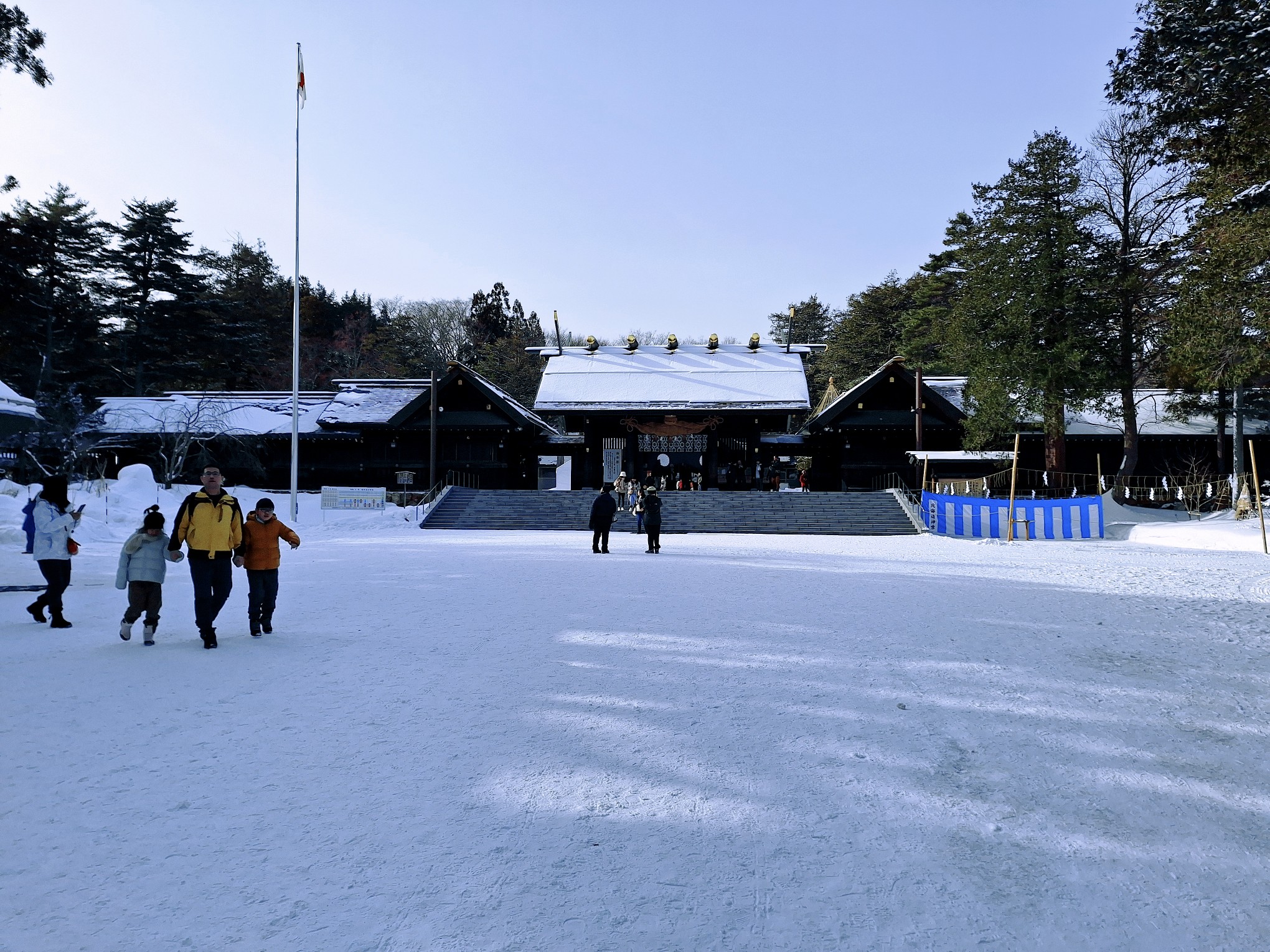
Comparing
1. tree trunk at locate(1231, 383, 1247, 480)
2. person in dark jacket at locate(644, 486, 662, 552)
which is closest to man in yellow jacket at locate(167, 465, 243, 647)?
person in dark jacket at locate(644, 486, 662, 552)

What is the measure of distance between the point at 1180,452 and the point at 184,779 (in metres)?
34.8

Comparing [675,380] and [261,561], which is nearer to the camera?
[261,561]

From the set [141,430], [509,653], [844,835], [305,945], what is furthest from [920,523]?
[141,430]

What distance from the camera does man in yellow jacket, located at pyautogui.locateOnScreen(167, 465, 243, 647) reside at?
6.59 metres

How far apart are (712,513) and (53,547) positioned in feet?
59.9

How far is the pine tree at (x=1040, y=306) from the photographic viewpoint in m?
25.1

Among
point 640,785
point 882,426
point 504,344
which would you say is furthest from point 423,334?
point 640,785

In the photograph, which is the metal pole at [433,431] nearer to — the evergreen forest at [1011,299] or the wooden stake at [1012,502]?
the evergreen forest at [1011,299]

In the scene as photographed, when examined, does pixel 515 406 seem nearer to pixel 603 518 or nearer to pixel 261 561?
pixel 603 518

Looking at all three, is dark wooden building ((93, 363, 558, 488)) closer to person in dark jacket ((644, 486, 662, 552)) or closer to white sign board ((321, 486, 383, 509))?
white sign board ((321, 486, 383, 509))

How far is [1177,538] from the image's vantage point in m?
18.8

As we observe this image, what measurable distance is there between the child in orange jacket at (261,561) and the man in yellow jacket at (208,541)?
0.30 m

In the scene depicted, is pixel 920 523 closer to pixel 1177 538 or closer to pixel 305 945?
pixel 1177 538

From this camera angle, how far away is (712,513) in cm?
2408
